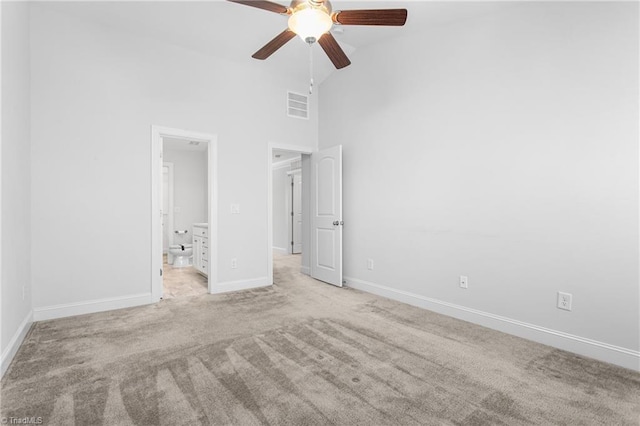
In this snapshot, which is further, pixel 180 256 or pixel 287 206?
pixel 287 206

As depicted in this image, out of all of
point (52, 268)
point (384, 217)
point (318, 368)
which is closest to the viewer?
point (318, 368)

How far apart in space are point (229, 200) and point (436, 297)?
2.78 metres

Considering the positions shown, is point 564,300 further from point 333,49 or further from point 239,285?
point 239,285

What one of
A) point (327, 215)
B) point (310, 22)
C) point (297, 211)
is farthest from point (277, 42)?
point (297, 211)

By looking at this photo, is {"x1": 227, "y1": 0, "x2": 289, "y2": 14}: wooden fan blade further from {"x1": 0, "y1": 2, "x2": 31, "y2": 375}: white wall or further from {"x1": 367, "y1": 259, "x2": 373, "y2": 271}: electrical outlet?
{"x1": 367, "y1": 259, "x2": 373, "y2": 271}: electrical outlet

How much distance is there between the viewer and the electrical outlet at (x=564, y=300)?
Result: 2.50 meters

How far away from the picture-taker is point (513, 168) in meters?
2.80

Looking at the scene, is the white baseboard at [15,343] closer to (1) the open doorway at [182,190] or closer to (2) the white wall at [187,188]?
(1) the open doorway at [182,190]

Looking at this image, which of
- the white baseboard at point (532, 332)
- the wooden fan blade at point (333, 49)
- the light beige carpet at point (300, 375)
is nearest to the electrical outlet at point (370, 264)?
the white baseboard at point (532, 332)

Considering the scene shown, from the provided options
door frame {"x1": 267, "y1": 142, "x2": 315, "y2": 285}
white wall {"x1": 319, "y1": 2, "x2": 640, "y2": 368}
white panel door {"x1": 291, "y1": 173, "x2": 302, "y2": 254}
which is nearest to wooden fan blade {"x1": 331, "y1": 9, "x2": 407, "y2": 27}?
white wall {"x1": 319, "y1": 2, "x2": 640, "y2": 368}

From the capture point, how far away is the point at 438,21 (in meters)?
3.28

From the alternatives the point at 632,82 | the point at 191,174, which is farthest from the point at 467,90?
the point at 191,174

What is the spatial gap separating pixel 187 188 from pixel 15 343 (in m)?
5.70

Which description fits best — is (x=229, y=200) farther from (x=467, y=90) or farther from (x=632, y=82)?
(x=632, y=82)
